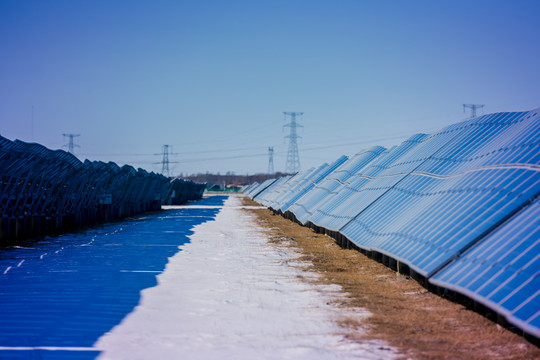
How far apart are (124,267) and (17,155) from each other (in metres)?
8.44

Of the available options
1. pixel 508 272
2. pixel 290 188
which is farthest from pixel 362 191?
pixel 290 188

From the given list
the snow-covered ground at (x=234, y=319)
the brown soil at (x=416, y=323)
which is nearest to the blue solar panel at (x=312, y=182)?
the snow-covered ground at (x=234, y=319)

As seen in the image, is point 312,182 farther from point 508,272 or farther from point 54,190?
point 508,272

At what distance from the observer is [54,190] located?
996 inches

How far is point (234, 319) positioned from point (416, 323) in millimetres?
2484

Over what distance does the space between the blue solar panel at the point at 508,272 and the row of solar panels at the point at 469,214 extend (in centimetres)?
1

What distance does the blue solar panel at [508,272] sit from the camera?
6.01 meters

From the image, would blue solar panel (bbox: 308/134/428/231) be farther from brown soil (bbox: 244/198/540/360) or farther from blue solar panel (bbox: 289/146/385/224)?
brown soil (bbox: 244/198/540/360)

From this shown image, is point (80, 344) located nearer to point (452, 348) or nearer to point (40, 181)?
point (452, 348)

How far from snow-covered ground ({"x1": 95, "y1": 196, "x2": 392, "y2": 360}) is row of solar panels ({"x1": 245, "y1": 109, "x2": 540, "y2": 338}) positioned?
152 centimetres

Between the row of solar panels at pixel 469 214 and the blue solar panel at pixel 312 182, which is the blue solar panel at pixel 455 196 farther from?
the blue solar panel at pixel 312 182

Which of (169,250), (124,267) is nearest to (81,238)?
(169,250)

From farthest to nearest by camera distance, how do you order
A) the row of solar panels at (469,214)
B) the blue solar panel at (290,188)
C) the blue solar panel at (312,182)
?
the blue solar panel at (290,188), the blue solar panel at (312,182), the row of solar panels at (469,214)

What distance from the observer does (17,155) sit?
744 inches
